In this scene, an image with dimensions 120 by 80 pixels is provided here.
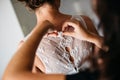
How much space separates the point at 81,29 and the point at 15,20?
96 centimetres

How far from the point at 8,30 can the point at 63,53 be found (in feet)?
2.55

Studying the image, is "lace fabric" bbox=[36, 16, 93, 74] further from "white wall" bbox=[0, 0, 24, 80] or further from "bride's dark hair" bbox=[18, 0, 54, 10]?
"white wall" bbox=[0, 0, 24, 80]

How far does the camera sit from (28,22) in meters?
1.83

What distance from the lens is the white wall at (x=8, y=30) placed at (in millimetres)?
1838

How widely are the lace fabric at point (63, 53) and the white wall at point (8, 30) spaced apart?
63cm

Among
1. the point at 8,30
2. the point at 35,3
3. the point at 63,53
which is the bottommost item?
the point at 8,30

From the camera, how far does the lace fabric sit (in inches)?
48.0

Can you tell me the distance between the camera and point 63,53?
123 cm

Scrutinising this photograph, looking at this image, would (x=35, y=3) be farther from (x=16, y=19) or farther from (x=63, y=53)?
(x=16, y=19)

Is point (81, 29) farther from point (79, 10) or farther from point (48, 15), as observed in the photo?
point (79, 10)

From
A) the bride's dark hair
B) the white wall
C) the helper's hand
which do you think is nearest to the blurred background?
the white wall

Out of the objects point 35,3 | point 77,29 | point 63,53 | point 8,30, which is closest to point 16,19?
point 8,30

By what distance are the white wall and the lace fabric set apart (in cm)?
63

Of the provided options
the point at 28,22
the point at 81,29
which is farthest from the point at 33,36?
the point at 28,22
